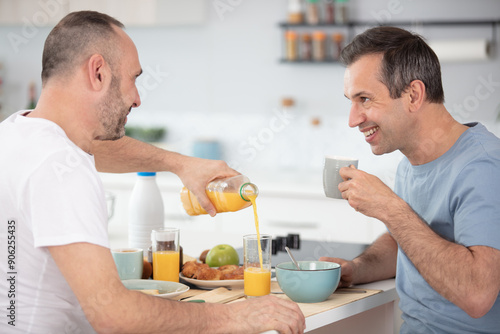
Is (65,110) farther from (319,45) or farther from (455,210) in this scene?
(319,45)

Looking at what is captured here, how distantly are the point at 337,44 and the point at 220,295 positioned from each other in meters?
2.89

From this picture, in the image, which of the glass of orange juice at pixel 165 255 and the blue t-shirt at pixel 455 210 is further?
the glass of orange juice at pixel 165 255

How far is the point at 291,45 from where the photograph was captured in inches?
173

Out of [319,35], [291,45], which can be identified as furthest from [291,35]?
[319,35]

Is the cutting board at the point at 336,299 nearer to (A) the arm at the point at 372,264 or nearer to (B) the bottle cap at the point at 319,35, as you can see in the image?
(A) the arm at the point at 372,264

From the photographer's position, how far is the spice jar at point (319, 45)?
4.32 m

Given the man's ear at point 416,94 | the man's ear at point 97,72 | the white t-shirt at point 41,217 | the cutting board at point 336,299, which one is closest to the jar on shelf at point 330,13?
the man's ear at point 416,94

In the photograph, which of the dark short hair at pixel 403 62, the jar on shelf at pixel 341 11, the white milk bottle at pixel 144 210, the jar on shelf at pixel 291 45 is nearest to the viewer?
the dark short hair at pixel 403 62

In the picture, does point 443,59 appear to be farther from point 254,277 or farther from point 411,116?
point 254,277

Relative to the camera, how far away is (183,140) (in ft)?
16.0

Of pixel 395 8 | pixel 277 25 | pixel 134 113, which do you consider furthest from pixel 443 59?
pixel 134 113

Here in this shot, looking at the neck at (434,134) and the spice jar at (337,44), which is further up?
the spice jar at (337,44)

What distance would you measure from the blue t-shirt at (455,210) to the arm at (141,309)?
47 centimetres

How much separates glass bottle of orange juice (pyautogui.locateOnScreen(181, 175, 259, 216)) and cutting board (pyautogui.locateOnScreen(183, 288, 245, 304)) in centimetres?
23
